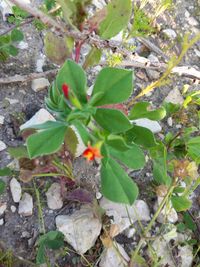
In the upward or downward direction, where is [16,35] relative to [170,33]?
downward

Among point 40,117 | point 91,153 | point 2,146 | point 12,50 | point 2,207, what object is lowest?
point 2,207

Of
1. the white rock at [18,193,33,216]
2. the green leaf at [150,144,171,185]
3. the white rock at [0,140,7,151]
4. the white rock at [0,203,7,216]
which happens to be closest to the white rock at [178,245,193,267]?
the green leaf at [150,144,171,185]

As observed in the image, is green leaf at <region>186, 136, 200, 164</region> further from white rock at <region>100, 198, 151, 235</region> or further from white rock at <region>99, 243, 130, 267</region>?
white rock at <region>99, 243, 130, 267</region>

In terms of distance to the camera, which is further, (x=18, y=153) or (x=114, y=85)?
(x=18, y=153)

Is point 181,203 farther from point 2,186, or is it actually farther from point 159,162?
point 2,186

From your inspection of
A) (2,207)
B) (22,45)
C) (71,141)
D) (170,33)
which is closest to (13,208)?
(2,207)

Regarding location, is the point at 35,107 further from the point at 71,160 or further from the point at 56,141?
the point at 56,141
